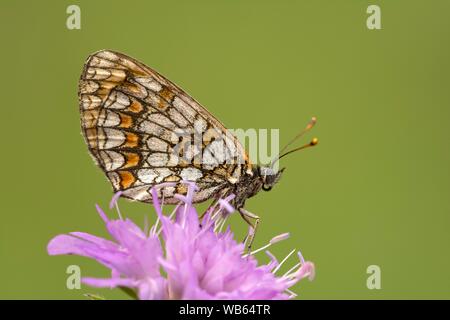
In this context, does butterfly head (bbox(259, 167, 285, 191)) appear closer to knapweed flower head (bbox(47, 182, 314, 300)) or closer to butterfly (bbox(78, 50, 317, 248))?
butterfly (bbox(78, 50, 317, 248))

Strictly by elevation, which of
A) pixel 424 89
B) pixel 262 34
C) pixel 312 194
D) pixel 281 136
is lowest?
pixel 312 194

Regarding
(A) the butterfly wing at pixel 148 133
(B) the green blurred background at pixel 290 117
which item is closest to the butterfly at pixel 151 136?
(A) the butterfly wing at pixel 148 133

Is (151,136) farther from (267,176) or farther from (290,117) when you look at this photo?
(290,117)

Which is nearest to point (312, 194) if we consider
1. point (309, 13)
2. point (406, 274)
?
point (406, 274)

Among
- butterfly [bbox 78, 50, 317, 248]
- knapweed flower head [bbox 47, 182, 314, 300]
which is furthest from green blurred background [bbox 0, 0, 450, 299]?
knapweed flower head [bbox 47, 182, 314, 300]

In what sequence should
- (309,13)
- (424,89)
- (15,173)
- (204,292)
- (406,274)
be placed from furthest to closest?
(309,13), (424,89), (15,173), (406,274), (204,292)

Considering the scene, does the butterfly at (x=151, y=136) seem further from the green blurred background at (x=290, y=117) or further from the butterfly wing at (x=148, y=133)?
the green blurred background at (x=290, y=117)
